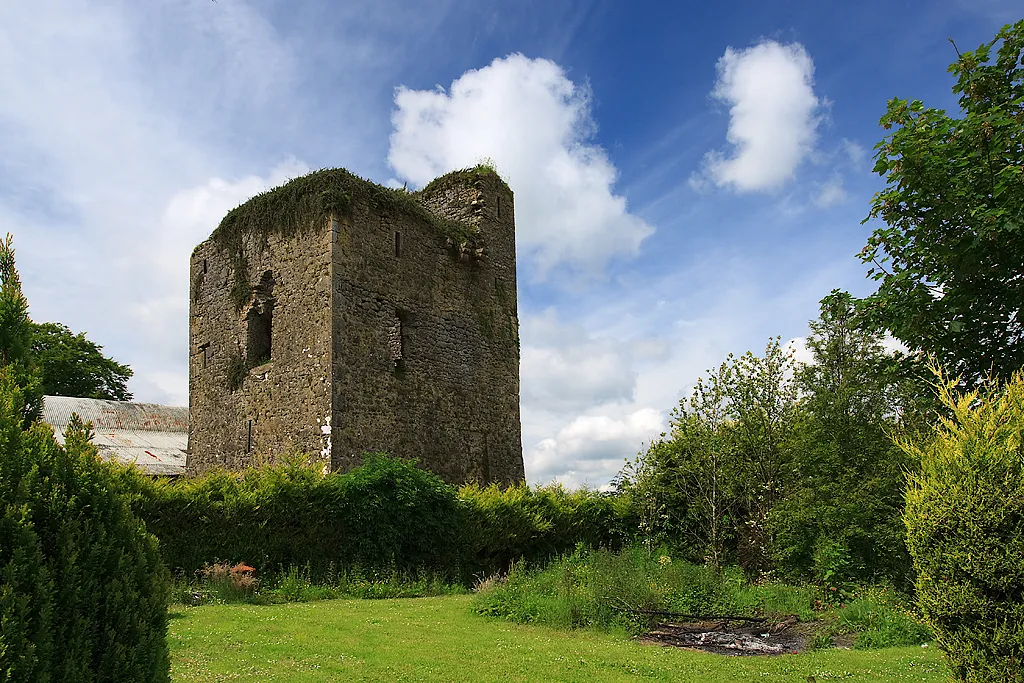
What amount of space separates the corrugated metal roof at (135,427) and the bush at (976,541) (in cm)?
2324

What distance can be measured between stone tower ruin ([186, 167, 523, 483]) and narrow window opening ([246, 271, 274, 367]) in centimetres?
3

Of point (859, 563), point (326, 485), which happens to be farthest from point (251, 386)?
point (859, 563)

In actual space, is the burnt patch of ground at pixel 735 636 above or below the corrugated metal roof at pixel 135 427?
below

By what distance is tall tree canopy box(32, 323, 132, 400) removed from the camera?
37062mm

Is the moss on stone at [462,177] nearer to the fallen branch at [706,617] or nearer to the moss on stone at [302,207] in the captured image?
the moss on stone at [302,207]

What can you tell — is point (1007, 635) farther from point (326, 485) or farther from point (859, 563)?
point (326, 485)

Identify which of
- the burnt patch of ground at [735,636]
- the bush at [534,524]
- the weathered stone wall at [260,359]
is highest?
the weathered stone wall at [260,359]

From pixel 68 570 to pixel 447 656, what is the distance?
4.62 m

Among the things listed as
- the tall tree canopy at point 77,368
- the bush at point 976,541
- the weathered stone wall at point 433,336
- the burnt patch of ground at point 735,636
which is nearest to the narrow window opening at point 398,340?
the weathered stone wall at point 433,336

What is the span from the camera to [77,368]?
38.2 metres

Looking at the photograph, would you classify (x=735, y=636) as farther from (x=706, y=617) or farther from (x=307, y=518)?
(x=307, y=518)

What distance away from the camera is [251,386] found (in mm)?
17016

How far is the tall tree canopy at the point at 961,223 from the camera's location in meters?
11.4

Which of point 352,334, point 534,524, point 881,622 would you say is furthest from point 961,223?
point 352,334
